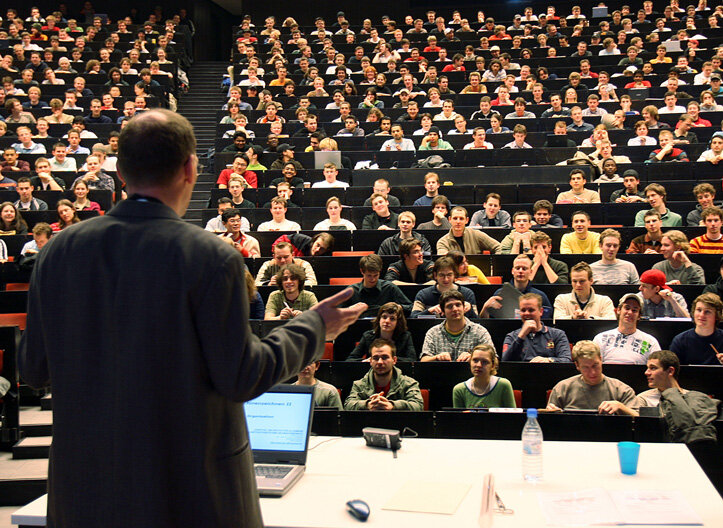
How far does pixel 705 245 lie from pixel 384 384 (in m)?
3.98

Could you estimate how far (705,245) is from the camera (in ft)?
23.5

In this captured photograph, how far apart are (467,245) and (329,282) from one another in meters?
1.47

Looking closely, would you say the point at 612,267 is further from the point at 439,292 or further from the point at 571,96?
the point at 571,96

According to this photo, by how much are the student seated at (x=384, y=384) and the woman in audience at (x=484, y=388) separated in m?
0.29

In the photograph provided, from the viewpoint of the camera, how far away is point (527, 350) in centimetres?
545

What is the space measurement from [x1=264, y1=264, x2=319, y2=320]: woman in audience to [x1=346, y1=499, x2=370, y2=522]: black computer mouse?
401 centimetres

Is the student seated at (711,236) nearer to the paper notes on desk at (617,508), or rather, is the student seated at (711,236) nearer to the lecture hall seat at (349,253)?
the lecture hall seat at (349,253)

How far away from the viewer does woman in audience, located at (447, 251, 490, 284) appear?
21.5 ft

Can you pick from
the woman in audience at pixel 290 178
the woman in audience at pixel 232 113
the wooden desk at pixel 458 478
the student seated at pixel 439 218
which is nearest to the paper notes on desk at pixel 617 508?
the wooden desk at pixel 458 478

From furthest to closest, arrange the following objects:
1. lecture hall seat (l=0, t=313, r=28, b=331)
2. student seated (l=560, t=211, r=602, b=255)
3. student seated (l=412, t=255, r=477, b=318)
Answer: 1. student seated (l=560, t=211, r=602, b=255)
2. lecture hall seat (l=0, t=313, r=28, b=331)
3. student seated (l=412, t=255, r=477, b=318)

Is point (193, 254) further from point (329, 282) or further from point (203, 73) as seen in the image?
point (203, 73)

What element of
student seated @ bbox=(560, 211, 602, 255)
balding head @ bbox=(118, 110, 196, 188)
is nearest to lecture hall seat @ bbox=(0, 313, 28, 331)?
student seated @ bbox=(560, 211, 602, 255)

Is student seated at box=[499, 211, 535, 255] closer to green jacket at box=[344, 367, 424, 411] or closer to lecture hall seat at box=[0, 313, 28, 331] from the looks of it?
green jacket at box=[344, 367, 424, 411]

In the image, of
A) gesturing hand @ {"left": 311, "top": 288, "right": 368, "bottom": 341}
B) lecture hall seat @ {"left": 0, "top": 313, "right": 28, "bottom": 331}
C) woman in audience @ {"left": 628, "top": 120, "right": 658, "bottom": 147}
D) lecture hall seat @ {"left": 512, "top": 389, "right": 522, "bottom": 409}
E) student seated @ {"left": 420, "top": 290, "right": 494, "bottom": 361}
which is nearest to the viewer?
gesturing hand @ {"left": 311, "top": 288, "right": 368, "bottom": 341}
